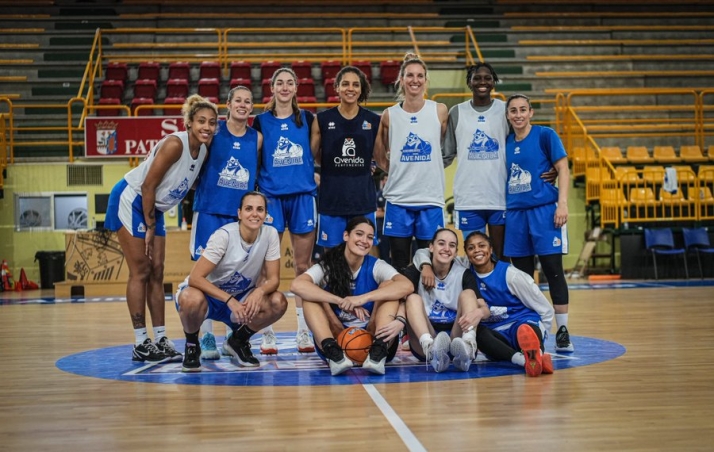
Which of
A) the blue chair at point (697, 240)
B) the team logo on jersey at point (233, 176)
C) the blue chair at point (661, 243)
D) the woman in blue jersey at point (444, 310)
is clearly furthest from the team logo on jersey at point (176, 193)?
the blue chair at point (697, 240)

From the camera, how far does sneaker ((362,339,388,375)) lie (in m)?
4.55

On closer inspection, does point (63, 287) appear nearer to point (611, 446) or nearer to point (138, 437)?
point (138, 437)

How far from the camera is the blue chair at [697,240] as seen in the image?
1254 centimetres

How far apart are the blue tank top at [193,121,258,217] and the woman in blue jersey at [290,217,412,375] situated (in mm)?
845

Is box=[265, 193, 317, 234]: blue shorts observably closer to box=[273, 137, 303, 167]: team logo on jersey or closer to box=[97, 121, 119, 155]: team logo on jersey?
box=[273, 137, 303, 167]: team logo on jersey

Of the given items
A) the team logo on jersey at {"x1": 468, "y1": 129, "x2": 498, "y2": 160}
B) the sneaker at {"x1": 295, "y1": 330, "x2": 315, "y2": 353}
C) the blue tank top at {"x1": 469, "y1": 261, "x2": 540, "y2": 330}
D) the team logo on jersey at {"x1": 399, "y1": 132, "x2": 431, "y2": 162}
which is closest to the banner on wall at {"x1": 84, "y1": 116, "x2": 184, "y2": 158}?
the sneaker at {"x1": 295, "y1": 330, "x2": 315, "y2": 353}

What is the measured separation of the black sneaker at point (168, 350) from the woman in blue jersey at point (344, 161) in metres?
1.22

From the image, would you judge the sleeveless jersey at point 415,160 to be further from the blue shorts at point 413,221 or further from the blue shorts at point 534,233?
the blue shorts at point 534,233

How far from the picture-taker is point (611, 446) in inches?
117

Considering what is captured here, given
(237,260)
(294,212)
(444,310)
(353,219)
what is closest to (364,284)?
(353,219)

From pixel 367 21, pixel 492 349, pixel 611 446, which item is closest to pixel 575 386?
pixel 492 349

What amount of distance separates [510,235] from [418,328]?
1.20 meters

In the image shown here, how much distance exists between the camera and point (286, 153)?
5.59 meters

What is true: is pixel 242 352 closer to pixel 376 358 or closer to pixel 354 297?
pixel 354 297
